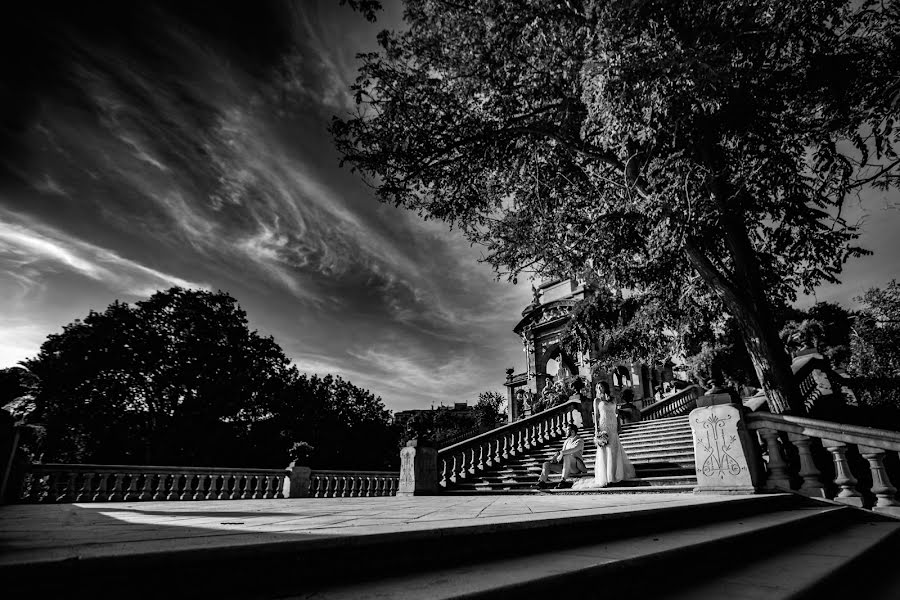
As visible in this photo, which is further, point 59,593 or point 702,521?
point 702,521

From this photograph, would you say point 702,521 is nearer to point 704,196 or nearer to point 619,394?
point 704,196

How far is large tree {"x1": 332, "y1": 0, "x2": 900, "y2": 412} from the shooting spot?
6.95 meters

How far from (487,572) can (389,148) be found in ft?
29.6

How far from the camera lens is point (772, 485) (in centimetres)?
600

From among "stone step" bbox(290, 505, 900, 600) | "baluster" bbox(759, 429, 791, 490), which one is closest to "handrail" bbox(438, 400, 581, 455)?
"baluster" bbox(759, 429, 791, 490)

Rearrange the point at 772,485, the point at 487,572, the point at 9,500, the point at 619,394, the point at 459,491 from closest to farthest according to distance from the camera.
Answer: the point at 487,572
the point at 772,485
the point at 9,500
the point at 459,491
the point at 619,394

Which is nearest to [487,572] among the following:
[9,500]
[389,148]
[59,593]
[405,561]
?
[405,561]

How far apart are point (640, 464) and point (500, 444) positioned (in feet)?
14.6

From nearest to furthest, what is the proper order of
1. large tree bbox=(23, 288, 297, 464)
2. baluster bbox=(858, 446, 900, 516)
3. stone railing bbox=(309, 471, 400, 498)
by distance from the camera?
baluster bbox=(858, 446, 900, 516) < stone railing bbox=(309, 471, 400, 498) < large tree bbox=(23, 288, 297, 464)

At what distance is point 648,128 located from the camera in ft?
23.6

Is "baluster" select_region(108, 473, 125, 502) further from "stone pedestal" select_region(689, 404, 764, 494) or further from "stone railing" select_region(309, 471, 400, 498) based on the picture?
"stone pedestal" select_region(689, 404, 764, 494)

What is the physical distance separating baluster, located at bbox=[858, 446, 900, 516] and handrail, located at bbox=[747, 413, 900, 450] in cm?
15

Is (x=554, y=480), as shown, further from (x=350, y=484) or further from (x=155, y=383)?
(x=155, y=383)

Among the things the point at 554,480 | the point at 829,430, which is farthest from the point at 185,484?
the point at 829,430
